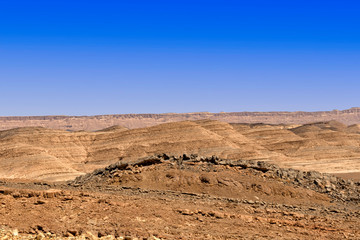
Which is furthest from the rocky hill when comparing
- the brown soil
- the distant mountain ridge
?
the distant mountain ridge

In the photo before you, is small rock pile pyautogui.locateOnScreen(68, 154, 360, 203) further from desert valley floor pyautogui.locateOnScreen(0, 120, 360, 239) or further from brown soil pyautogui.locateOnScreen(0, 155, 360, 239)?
brown soil pyautogui.locateOnScreen(0, 155, 360, 239)

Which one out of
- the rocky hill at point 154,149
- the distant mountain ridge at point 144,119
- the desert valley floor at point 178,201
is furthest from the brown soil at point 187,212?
the distant mountain ridge at point 144,119

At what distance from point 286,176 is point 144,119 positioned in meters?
152

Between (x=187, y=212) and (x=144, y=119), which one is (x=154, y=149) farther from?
(x=144, y=119)

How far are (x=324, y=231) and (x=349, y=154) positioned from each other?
4535 cm

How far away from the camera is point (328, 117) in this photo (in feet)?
630

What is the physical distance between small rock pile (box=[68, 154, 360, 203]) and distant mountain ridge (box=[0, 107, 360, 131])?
128 metres

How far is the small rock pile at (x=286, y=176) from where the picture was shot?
19641 mm

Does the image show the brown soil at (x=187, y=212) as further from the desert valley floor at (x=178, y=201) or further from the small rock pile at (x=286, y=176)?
the small rock pile at (x=286, y=176)

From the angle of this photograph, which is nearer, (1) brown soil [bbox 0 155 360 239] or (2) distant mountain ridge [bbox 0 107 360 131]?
(1) brown soil [bbox 0 155 360 239]

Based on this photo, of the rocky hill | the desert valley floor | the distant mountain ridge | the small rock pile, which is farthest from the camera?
the distant mountain ridge

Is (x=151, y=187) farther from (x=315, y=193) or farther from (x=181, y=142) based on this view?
(x=181, y=142)

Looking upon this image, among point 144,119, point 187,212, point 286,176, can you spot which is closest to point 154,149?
point 286,176

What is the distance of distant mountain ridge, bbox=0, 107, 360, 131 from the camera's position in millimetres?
148750
